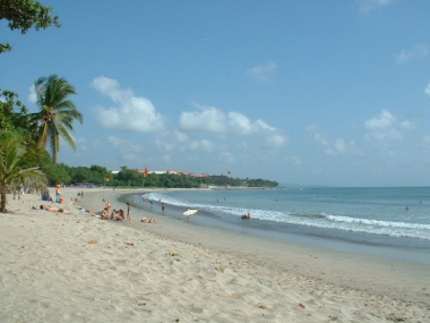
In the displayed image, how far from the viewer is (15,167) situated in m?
13.0

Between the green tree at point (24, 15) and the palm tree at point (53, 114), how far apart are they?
16351 millimetres

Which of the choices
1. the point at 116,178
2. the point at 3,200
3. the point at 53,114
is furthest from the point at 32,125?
the point at 116,178

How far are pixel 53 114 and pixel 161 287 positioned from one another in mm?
18387

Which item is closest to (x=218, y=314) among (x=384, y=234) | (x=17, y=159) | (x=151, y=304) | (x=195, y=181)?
(x=151, y=304)

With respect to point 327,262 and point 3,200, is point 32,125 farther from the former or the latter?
point 327,262

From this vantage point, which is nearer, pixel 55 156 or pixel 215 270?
pixel 215 270

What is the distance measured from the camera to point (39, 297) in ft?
16.2

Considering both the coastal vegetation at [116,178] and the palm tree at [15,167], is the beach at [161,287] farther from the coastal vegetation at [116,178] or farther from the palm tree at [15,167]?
the coastal vegetation at [116,178]

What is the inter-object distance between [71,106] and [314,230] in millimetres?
15450

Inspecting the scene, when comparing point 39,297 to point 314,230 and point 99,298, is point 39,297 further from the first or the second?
point 314,230

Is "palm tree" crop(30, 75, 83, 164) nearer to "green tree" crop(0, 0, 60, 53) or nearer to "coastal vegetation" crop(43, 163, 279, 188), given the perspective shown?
"green tree" crop(0, 0, 60, 53)

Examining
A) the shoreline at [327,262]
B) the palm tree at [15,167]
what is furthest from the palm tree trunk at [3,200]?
the shoreline at [327,262]

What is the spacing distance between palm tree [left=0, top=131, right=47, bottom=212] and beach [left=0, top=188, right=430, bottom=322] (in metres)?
2.23

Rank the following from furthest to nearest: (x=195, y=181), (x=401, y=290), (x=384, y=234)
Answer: (x=195, y=181)
(x=384, y=234)
(x=401, y=290)
